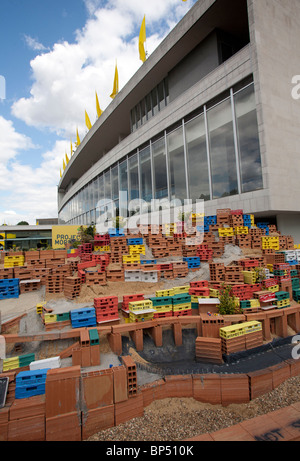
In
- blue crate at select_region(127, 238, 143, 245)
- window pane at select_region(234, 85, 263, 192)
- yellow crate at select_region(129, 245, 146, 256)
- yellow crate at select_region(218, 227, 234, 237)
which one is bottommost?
A: yellow crate at select_region(129, 245, 146, 256)

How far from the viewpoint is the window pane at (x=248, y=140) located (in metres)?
15.0

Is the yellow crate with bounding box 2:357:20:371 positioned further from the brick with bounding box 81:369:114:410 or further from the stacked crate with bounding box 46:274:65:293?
the stacked crate with bounding box 46:274:65:293

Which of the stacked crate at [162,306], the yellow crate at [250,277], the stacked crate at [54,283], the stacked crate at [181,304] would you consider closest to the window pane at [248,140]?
the yellow crate at [250,277]

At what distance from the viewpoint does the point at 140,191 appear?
25.2 meters

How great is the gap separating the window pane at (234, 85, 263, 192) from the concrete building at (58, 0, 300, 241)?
0.20ft

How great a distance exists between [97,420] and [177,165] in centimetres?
1845

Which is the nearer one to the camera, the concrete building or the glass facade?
the concrete building

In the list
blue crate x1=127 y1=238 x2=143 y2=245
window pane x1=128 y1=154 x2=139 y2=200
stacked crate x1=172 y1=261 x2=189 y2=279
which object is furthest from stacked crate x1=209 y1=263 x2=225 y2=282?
window pane x1=128 y1=154 x2=139 y2=200

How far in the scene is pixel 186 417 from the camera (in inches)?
192

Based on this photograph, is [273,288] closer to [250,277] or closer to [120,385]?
[250,277]

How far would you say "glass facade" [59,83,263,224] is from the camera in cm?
1550

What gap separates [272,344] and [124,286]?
5.51 m
